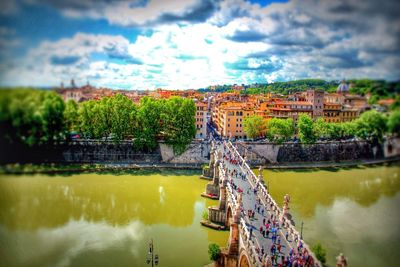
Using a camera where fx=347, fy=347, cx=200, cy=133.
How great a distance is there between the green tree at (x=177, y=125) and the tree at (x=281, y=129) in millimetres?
4049

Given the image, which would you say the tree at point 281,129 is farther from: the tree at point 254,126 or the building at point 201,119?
the building at point 201,119

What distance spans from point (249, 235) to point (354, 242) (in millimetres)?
3358

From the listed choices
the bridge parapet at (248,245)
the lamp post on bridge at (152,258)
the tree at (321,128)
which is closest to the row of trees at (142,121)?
the lamp post on bridge at (152,258)

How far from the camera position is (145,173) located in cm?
1485

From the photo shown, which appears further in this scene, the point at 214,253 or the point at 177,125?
the point at 177,125

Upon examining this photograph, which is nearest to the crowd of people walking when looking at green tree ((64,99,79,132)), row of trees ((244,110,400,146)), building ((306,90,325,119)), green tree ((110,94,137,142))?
building ((306,90,325,119))

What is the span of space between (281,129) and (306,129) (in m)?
1.63

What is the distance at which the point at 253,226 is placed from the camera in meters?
7.93

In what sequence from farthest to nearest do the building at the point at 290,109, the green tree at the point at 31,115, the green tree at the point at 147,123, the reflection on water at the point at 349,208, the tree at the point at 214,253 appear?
the green tree at the point at 147,123, the building at the point at 290,109, the reflection on water at the point at 349,208, the tree at the point at 214,253, the green tree at the point at 31,115

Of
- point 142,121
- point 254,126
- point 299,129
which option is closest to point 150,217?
point 142,121

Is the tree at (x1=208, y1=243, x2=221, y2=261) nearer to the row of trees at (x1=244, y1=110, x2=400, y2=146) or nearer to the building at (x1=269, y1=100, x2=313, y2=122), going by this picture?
the row of trees at (x1=244, y1=110, x2=400, y2=146)

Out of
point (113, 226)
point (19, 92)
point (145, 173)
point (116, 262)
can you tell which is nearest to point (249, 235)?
point (116, 262)

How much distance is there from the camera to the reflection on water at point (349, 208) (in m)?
7.72

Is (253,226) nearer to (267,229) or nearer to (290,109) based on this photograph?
(267,229)
